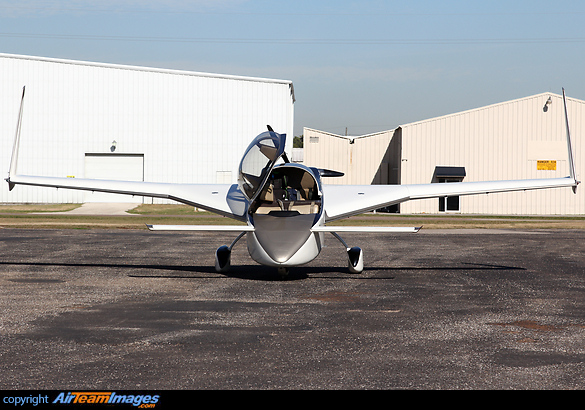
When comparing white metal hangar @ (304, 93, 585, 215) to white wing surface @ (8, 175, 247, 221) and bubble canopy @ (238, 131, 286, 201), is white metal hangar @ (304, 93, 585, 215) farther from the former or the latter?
bubble canopy @ (238, 131, 286, 201)

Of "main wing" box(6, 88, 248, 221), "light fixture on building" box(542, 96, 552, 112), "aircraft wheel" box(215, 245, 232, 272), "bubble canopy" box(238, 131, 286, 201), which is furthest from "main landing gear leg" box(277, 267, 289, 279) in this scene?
"light fixture on building" box(542, 96, 552, 112)

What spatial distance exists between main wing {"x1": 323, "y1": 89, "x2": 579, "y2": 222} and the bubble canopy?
238 cm

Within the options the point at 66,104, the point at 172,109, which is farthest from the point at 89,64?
the point at 172,109

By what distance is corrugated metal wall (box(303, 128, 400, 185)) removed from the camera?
155 ft

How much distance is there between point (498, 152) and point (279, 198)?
112ft

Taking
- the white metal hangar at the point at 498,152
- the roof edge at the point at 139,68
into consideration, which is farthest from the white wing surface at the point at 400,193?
the roof edge at the point at 139,68

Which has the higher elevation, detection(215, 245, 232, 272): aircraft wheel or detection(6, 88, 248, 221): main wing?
detection(6, 88, 248, 221): main wing

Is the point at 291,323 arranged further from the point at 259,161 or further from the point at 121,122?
the point at 121,122

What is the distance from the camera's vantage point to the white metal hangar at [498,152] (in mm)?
44375

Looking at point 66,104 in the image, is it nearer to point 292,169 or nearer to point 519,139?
point 519,139

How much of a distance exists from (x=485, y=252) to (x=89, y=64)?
3675 centimetres

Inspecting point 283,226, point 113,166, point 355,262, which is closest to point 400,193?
point 355,262
